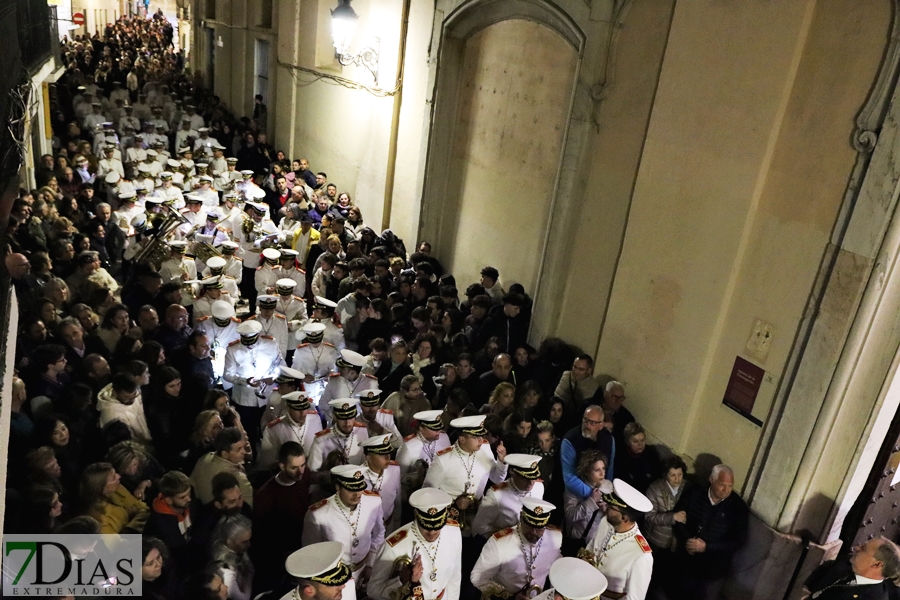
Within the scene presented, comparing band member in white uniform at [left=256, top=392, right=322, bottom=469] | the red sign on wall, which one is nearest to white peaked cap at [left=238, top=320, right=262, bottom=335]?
band member in white uniform at [left=256, top=392, right=322, bottom=469]

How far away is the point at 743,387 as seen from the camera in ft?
19.4

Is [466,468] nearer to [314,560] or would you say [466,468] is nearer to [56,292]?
[314,560]

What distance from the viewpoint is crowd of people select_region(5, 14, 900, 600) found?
14.8ft

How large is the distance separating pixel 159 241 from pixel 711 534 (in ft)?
25.5

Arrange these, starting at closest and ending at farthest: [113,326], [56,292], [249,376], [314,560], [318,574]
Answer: [318,574] → [314,560] → [113,326] → [249,376] → [56,292]

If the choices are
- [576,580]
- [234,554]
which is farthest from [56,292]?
[576,580]

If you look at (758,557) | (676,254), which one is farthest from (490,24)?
(758,557)

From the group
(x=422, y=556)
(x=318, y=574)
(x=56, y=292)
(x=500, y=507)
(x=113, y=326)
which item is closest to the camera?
(x=318, y=574)

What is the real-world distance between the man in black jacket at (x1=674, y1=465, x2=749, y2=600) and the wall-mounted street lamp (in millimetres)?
8298

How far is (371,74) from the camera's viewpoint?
42.7 ft

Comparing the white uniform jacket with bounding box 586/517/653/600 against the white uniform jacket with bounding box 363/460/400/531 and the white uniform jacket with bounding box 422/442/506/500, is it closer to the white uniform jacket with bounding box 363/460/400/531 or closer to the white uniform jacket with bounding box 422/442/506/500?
the white uniform jacket with bounding box 422/442/506/500

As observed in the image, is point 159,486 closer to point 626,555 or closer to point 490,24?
point 626,555

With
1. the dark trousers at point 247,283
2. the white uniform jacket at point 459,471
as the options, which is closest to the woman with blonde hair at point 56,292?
the dark trousers at point 247,283

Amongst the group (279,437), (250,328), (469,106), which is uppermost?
(469,106)
